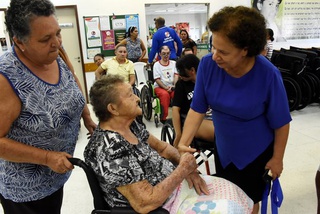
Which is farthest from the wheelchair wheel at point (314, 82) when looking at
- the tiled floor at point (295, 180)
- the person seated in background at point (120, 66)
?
the person seated in background at point (120, 66)

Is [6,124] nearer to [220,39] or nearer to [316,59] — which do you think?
[220,39]

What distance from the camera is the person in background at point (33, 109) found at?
96 cm

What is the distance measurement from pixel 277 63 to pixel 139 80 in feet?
7.85

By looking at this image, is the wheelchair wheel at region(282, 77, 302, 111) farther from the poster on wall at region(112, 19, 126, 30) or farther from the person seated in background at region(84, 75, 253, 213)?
the person seated in background at region(84, 75, 253, 213)

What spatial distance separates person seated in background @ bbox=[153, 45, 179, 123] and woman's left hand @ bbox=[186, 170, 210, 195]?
2.60 metres

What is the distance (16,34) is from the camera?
97 centimetres

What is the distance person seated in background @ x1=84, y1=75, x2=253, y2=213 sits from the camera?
1074mm

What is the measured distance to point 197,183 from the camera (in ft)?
4.03

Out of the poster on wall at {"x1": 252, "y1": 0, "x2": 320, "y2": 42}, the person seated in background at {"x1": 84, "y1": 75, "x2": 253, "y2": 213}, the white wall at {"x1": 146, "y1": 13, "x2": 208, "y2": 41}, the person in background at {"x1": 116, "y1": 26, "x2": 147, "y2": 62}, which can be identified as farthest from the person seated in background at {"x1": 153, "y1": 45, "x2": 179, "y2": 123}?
the white wall at {"x1": 146, "y1": 13, "x2": 208, "y2": 41}

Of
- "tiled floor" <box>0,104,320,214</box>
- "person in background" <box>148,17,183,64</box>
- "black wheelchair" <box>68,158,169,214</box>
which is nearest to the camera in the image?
"black wheelchair" <box>68,158,169,214</box>

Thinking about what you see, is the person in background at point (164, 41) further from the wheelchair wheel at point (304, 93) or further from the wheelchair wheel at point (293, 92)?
the wheelchair wheel at point (304, 93)

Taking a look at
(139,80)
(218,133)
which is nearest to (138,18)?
(139,80)

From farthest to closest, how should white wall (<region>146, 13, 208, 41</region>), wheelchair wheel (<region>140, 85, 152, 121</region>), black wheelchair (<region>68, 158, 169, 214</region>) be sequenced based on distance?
1. white wall (<region>146, 13, 208, 41</region>)
2. wheelchair wheel (<region>140, 85, 152, 121</region>)
3. black wheelchair (<region>68, 158, 169, 214</region>)

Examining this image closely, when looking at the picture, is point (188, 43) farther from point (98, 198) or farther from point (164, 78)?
point (98, 198)
